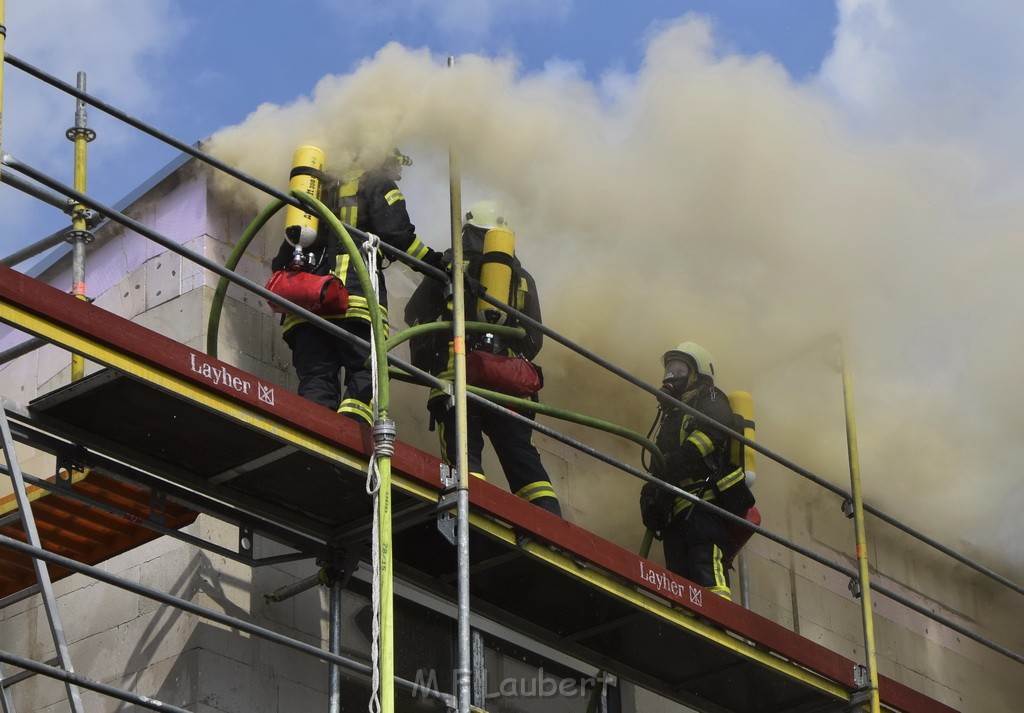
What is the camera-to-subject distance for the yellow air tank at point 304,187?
8.55 metres

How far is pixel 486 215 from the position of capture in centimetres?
998

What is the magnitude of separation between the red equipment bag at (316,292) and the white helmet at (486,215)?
174 centimetres

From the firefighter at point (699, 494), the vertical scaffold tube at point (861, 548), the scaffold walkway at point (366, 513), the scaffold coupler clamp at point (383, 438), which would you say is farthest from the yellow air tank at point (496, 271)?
the vertical scaffold tube at point (861, 548)

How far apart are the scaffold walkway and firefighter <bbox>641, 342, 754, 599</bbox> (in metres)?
0.85

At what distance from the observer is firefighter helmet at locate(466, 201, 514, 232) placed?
32.6 feet

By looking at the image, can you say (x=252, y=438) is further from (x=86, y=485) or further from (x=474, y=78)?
(x=474, y=78)

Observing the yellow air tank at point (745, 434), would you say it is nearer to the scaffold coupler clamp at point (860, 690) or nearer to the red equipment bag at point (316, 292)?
the scaffold coupler clamp at point (860, 690)

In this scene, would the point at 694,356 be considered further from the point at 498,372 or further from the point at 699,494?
the point at 498,372

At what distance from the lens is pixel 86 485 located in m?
7.78

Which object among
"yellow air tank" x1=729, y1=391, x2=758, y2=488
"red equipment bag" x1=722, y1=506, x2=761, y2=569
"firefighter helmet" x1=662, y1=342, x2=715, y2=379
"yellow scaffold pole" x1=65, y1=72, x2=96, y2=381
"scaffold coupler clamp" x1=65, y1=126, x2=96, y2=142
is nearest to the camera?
"yellow scaffold pole" x1=65, y1=72, x2=96, y2=381

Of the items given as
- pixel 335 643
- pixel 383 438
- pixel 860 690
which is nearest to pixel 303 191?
pixel 383 438

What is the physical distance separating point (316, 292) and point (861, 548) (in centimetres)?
352

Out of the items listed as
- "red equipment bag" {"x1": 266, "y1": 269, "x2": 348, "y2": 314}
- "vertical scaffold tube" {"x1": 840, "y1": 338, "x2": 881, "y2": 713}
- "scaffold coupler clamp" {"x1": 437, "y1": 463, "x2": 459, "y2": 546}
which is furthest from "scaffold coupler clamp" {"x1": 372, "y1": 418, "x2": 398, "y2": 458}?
"vertical scaffold tube" {"x1": 840, "y1": 338, "x2": 881, "y2": 713}

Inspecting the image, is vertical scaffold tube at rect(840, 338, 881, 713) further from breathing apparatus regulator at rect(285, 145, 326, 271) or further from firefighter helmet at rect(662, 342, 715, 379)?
breathing apparatus regulator at rect(285, 145, 326, 271)
